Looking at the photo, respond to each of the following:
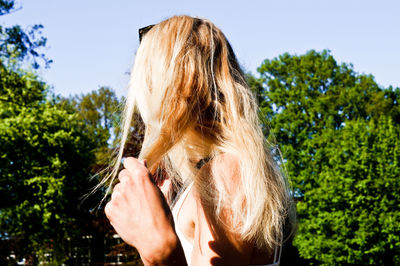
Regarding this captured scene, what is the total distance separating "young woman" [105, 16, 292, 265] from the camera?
5.14 feet

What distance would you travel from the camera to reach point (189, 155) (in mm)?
2072

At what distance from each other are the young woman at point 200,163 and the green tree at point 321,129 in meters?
19.6

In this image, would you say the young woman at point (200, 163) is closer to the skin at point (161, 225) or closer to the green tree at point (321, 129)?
the skin at point (161, 225)

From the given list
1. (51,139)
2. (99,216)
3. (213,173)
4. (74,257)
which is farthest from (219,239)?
(74,257)

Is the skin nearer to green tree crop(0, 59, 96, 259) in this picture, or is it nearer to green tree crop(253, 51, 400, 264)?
green tree crop(253, 51, 400, 264)

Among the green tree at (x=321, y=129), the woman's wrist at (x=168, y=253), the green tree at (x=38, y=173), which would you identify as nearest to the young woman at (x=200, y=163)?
the woman's wrist at (x=168, y=253)

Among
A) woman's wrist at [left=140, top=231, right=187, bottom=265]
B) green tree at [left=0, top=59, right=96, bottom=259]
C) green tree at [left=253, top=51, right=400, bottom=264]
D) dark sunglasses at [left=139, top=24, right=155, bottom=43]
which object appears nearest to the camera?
woman's wrist at [left=140, top=231, right=187, bottom=265]

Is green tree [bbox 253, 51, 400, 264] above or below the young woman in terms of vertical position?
above

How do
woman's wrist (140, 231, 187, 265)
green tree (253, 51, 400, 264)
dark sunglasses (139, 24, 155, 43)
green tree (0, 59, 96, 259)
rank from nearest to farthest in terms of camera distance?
woman's wrist (140, 231, 187, 265) < dark sunglasses (139, 24, 155, 43) < green tree (253, 51, 400, 264) < green tree (0, 59, 96, 259)

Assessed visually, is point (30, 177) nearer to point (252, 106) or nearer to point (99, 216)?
point (99, 216)

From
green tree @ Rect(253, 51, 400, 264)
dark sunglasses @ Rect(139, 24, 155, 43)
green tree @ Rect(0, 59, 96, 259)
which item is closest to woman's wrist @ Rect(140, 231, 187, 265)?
dark sunglasses @ Rect(139, 24, 155, 43)

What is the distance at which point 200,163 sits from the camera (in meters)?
2.00

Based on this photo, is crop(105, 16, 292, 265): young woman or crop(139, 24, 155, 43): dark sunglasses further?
crop(139, 24, 155, 43): dark sunglasses

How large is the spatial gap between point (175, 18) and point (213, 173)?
834mm
